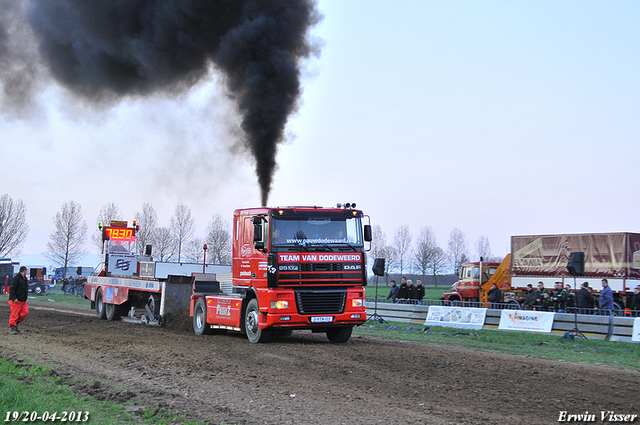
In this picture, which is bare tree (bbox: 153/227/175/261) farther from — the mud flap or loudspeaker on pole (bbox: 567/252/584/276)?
loudspeaker on pole (bbox: 567/252/584/276)

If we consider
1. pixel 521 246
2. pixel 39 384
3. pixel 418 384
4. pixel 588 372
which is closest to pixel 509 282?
pixel 521 246

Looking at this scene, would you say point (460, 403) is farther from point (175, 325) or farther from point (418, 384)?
point (175, 325)

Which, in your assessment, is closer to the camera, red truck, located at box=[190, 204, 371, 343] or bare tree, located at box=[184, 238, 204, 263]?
red truck, located at box=[190, 204, 371, 343]

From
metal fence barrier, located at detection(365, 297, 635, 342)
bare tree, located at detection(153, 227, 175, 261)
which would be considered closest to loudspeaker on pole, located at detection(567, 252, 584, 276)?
metal fence barrier, located at detection(365, 297, 635, 342)

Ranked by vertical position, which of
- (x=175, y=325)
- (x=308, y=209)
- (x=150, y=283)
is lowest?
(x=175, y=325)

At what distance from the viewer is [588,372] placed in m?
11.0

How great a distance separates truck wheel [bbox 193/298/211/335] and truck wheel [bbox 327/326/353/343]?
353 centimetres

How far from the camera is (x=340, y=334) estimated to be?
1531 cm

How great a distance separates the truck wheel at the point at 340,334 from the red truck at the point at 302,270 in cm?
52

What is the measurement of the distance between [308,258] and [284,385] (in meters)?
4.99

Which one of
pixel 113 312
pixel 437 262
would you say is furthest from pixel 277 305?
pixel 437 262

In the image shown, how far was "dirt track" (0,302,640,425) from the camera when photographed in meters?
7.46

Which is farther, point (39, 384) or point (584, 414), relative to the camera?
point (39, 384)

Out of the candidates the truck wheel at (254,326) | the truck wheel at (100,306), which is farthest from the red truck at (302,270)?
the truck wheel at (100,306)
